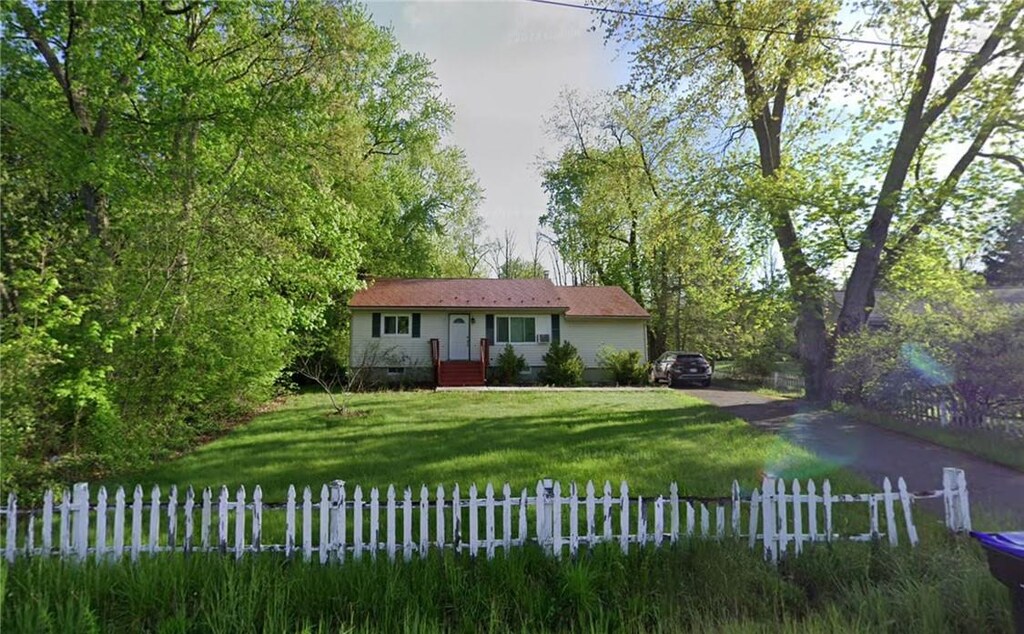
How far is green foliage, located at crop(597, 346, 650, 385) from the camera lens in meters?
21.6

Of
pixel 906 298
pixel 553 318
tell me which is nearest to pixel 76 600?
pixel 906 298

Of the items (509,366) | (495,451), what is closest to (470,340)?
(509,366)

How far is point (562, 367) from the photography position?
2081 centimetres

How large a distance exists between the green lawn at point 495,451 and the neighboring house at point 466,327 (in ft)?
27.4

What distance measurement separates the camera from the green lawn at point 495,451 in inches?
242

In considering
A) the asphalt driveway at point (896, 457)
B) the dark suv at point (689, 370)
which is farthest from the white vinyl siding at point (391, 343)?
the asphalt driveway at point (896, 457)

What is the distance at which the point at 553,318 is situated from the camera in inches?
898

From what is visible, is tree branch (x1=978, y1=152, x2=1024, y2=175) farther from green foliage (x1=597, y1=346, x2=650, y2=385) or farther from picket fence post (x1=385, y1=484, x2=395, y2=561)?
picket fence post (x1=385, y1=484, x2=395, y2=561)

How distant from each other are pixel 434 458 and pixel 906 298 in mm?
11964

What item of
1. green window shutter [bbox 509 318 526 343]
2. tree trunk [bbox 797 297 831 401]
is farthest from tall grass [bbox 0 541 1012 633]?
green window shutter [bbox 509 318 526 343]

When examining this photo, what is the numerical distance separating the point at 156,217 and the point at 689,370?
19980 millimetres

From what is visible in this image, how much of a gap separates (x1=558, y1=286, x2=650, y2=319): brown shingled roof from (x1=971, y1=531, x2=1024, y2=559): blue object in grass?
2016cm

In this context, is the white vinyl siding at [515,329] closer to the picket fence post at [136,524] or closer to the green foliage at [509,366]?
the green foliage at [509,366]

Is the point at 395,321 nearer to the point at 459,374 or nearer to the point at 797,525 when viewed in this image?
the point at 459,374
